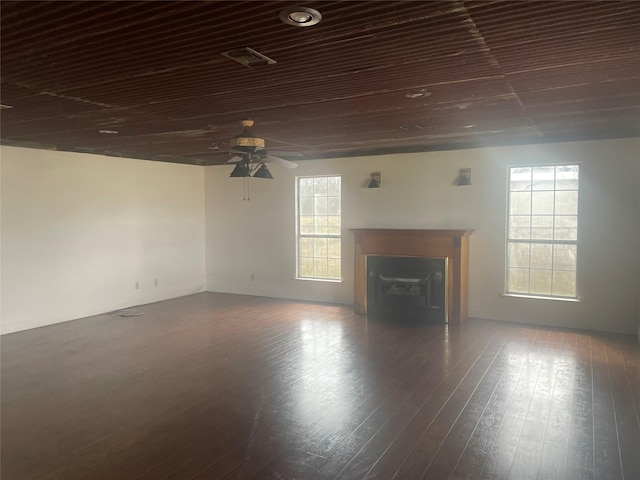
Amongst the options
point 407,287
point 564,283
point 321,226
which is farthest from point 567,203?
point 321,226

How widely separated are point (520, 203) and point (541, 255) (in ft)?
2.45

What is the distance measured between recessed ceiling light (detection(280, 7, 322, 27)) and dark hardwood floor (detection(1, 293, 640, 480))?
2.39 meters

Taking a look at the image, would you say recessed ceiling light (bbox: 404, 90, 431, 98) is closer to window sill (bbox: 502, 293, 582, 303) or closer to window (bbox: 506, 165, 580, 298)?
window (bbox: 506, 165, 580, 298)

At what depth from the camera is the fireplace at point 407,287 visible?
20.9 ft

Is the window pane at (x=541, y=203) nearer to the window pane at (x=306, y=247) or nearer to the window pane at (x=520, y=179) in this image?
the window pane at (x=520, y=179)

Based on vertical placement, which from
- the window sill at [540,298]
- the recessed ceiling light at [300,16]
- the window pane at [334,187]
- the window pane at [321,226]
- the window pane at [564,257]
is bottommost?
the window sill at [540,298]

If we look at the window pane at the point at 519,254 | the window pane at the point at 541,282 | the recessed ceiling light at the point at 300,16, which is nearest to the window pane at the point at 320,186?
the window pane at the point at 519,254

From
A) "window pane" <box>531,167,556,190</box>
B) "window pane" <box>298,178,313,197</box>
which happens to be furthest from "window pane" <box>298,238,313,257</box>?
"window pane" <box>531,167,556,190</box>

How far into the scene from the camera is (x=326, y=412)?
3461mm

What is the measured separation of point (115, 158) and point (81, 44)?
5025 millimetres

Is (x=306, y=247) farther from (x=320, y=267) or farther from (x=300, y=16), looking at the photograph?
(x=300, y=16)

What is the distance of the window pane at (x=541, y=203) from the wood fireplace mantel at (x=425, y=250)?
89cm

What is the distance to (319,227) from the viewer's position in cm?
775

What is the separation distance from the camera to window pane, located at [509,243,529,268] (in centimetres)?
622
